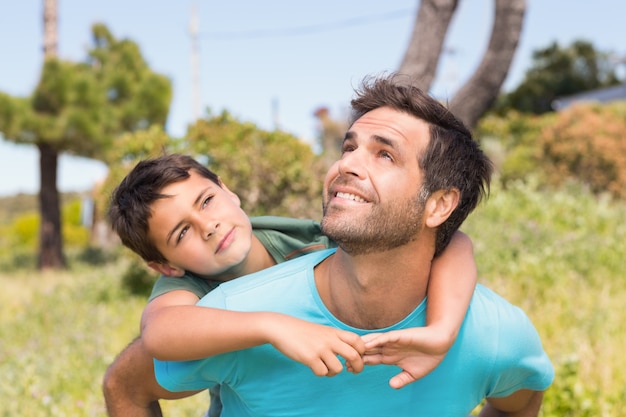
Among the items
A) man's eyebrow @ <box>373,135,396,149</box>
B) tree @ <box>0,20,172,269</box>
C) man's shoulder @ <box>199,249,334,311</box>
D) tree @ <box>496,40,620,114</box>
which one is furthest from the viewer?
tree @ <box>496,40,620,114</box>

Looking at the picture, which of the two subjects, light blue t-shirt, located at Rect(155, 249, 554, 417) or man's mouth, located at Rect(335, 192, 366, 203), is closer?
man's mouth, located at Rect(335, 192, 366, 203)

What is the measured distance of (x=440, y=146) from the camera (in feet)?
7.80

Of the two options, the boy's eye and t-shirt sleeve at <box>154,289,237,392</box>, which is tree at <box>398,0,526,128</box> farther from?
t-shirt sleeve at <box>154,289,237,392</box>

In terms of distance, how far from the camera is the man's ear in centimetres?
237

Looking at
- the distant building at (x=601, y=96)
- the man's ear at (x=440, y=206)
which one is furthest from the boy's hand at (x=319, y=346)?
the distant building at (x=601, y=96)

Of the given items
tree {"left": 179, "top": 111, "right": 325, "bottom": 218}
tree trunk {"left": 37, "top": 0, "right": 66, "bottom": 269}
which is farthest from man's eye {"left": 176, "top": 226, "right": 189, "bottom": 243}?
tree trunk {"left": 37, "top": 0, "right": 66, "bottom": 269}

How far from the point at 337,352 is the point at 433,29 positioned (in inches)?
264

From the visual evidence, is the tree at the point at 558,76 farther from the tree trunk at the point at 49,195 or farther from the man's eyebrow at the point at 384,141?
the man's eyebrow at the point at 384,141

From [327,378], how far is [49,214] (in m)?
16.7

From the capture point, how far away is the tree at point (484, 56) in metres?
8.20

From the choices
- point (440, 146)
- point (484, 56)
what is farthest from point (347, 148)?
A: point (484, 56)

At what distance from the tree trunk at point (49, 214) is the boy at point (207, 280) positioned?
15381 mm

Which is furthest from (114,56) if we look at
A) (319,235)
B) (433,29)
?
(319,235)

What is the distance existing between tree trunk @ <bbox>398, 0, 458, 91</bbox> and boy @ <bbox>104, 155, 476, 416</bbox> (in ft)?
17.6
